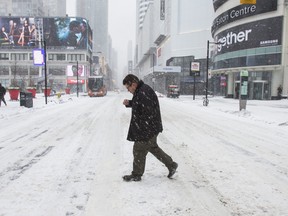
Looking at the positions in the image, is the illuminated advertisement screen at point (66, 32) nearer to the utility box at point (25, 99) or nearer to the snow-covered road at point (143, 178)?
the utility box at point (25, 99)

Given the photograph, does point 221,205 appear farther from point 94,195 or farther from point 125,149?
point 125,149

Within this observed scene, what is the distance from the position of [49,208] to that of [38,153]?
11.6ft

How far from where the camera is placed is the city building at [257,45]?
38.6 meters

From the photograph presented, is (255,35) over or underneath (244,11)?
underneath

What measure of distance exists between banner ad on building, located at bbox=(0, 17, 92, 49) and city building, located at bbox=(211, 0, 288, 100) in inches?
2629

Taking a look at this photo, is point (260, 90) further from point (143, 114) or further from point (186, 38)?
point (186, 38)

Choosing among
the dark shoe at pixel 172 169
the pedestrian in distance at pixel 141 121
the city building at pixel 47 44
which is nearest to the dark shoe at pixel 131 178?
the pedestrian in distance at pixel 141 121

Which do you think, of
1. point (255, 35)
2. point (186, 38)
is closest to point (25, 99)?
point (255, 35)

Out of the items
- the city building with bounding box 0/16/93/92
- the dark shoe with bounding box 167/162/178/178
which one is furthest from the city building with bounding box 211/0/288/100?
the city building with bounding box 0/16/93/92

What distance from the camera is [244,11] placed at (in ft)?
141

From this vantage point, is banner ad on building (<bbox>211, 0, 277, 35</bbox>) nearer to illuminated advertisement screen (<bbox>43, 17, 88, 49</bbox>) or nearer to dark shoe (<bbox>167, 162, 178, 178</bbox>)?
dark shoe (<bbox>167, 162, 178, 178</bbox>)

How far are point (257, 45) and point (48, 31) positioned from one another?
8134cm

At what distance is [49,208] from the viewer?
4.05 m

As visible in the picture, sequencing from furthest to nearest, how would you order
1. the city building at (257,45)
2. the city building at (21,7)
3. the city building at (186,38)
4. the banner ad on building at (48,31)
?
the city building at (21,7) < the banner ad on building at (48,31) < the city building at (186,38) < the city building at (257,45)
